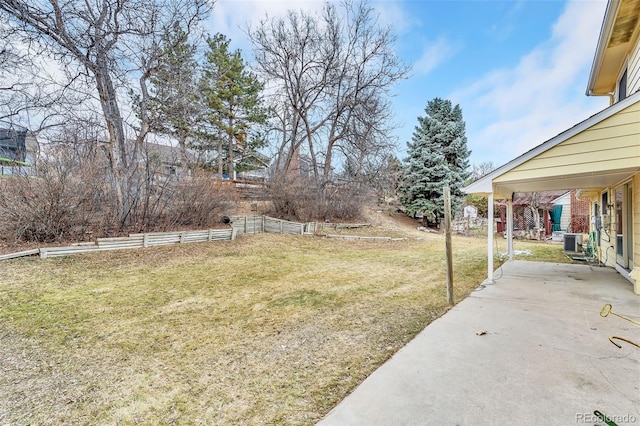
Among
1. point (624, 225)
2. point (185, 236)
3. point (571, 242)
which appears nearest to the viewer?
point (624, 225)

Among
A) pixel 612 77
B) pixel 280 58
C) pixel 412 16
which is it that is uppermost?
pixel 280 58

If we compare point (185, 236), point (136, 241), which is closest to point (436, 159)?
point (185, 236)

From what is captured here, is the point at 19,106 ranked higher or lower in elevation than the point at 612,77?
lower

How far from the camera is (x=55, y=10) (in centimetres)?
623

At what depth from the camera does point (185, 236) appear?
328 inches

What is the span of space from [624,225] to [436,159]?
1266cm

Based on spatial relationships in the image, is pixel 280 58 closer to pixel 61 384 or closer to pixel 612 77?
pixel 612 77

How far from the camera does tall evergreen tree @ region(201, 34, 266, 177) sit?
56.9 ft

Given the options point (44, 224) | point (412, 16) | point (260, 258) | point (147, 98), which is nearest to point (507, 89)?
point (412, 16)

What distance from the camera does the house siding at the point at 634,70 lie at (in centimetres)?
485

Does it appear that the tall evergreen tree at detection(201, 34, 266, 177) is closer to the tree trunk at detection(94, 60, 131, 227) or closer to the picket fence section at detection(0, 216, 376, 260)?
the picket fence section at detection(0, 216, 376, 260)

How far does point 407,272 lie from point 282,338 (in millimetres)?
4099

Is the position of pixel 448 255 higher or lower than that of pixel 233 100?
lower

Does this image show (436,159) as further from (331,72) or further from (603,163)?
(603,163)
